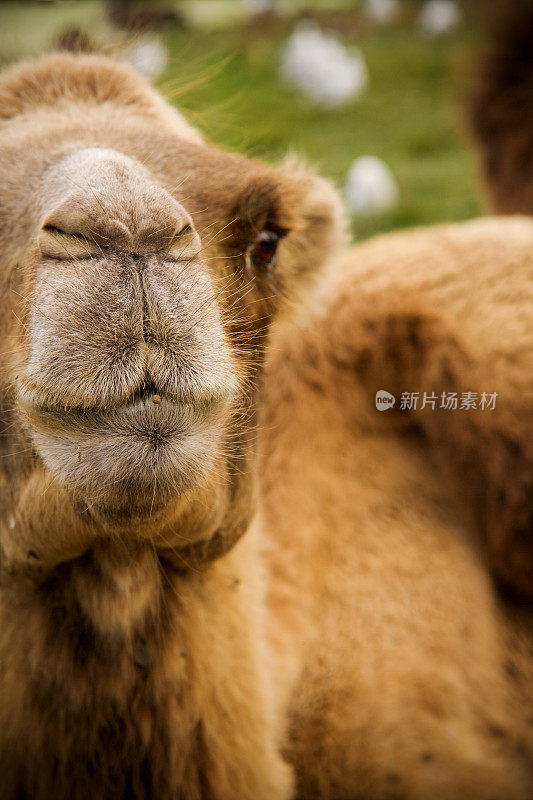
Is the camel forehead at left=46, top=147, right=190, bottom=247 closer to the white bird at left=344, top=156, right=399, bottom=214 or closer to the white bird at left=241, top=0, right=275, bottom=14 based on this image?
the white bird at left=344, top=156, right=399, bottom=214

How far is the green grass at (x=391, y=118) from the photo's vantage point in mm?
8617

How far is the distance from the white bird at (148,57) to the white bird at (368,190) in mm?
5410

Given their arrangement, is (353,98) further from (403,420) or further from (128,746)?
(128,746)

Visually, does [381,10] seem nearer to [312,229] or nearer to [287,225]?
[312,229]

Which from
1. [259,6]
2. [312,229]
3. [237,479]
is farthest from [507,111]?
[259,6]

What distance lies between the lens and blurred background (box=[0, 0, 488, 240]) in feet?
9.93

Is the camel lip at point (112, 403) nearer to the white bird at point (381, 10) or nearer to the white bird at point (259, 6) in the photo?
the white bird at point (259, 6)

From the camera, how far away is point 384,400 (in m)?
3.65

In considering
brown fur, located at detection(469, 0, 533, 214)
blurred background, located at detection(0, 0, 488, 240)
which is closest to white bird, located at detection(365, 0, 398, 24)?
blurred background, located at detection(0, 0, 488, 240)

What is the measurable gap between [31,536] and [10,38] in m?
1.88

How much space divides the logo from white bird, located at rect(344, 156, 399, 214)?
17.1ft

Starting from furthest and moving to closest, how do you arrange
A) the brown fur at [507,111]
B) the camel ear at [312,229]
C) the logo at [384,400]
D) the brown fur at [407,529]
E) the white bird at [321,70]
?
the white bird at [321,70] < the brown fur at [507,111] < the logo at [384,400] < the brown fur at [407,529] < the camel ear at [312,229]

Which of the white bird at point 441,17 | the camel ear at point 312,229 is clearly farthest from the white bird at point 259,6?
the camel ear at point 312,229

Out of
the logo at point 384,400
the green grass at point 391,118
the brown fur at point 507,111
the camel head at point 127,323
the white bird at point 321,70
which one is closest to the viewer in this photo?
the camel head at point 127,323
